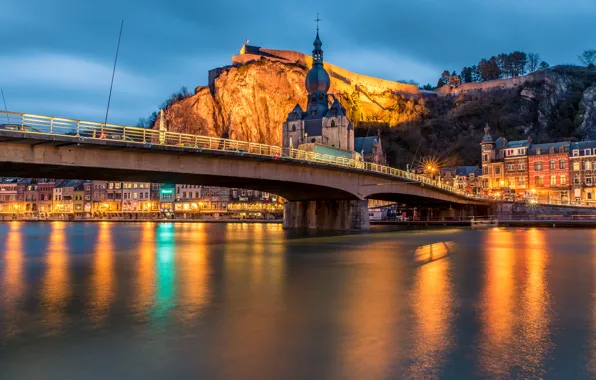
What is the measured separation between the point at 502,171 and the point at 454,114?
78.6 meters

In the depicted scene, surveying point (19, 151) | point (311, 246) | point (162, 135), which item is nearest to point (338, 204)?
point (311, 246)

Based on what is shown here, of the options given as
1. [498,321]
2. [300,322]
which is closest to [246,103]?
[300,322]

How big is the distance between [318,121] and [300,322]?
12114cm

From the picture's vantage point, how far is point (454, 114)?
18462cm

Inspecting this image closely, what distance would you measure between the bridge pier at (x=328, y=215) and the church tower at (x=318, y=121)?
5974cm

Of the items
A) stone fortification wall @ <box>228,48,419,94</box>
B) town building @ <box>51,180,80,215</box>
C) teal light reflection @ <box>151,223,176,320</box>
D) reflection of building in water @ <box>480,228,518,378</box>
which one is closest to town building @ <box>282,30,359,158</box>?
stone fortification wall @ <box>228,48,419,94</box>

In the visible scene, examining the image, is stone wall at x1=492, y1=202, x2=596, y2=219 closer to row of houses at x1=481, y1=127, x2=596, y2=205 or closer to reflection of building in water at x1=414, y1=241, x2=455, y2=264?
row of houses at x1=481, y1=127, x2=596, y2=205

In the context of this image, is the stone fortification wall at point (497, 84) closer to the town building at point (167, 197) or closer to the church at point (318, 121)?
the church at point (318, 121)

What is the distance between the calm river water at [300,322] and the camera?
10195 mm

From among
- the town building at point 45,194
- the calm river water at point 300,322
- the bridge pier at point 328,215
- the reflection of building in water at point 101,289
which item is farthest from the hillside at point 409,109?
the calm river water at point 300,322

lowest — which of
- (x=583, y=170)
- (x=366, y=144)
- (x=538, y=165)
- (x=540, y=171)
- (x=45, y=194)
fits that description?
(x=45, y=194)

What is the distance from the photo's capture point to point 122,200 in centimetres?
15888

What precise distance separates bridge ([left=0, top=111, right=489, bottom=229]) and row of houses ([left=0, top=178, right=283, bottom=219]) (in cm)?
6705

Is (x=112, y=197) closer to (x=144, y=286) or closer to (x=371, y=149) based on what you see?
(x=371, y=149)
